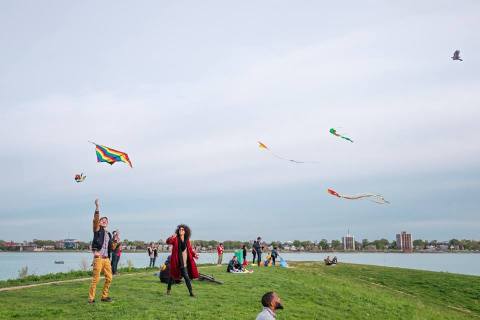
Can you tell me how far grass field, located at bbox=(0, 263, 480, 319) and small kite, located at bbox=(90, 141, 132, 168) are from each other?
5.08 metres

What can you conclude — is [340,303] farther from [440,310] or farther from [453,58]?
[453,58]

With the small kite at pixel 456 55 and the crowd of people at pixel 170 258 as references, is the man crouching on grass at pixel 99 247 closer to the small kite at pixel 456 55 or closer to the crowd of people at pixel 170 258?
the crowd of people at pixel 170 258

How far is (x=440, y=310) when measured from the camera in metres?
27.3

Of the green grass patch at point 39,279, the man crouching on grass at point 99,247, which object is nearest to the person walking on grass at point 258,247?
the green grass patch at point 39,279

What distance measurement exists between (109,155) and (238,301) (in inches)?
301

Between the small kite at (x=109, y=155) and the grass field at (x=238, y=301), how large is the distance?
5081 mm

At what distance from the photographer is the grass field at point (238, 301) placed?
14312 millimetres

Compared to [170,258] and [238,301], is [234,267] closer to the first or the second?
[238,301]

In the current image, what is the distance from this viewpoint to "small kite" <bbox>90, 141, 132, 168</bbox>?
1839 cm

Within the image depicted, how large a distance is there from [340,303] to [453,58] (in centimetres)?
1205

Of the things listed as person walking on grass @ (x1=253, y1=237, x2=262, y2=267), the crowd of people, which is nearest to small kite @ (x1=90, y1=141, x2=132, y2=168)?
the crowd of people

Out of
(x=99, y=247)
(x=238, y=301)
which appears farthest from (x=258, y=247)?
(x=99, y=247)

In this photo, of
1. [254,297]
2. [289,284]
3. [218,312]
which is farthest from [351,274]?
[218,312]

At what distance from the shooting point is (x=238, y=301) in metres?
17.8
